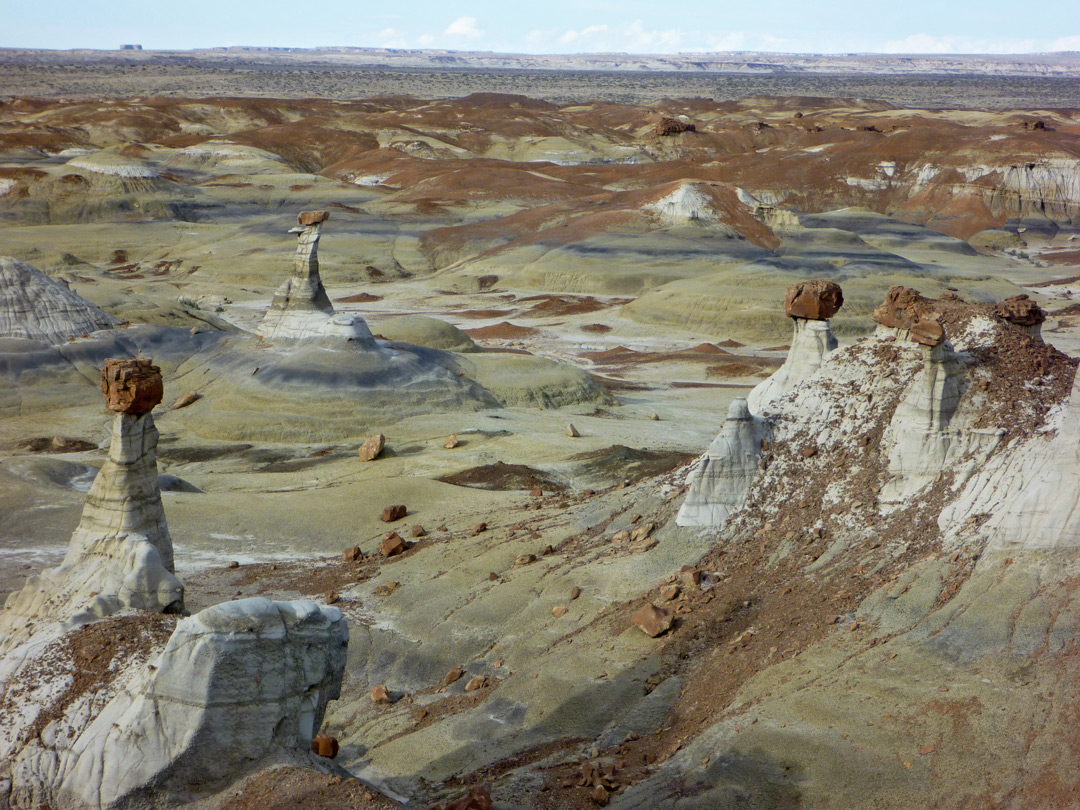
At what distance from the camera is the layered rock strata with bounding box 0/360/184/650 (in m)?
9.25

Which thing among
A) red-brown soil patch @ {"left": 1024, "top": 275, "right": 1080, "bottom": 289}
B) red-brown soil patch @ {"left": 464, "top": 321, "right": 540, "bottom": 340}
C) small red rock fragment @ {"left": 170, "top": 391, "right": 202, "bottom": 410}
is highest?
red-brown soil patch @ {"left": 1024, "top": 275, "right": 1080, "bottom": 289}

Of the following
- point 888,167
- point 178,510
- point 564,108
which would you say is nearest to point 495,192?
point 888,167

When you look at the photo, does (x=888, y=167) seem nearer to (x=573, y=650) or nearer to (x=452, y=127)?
(x=452, y=127)

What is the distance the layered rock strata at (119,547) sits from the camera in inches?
364

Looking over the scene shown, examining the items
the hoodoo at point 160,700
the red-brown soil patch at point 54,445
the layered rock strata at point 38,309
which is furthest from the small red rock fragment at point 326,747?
the layered rock strata at point 38,309

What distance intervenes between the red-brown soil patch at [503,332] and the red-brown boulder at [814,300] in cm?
2720

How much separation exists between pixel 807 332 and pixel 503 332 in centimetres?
2829

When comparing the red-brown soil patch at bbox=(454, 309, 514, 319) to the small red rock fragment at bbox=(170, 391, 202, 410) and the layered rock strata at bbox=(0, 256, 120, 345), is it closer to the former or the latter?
the layered rock strata at bbox=(0, 256, 120, 345)

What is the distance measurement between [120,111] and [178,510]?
10362 centimetres

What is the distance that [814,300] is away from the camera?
16078 millimetres

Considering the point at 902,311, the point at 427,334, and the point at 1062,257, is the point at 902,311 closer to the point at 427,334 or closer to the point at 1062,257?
the point at 427,334

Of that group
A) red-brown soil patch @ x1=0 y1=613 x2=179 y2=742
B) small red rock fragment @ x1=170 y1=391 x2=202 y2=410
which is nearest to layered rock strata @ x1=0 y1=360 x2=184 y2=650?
red-brown soil patch @ x1=0 y1=613 x2=179 y2=742

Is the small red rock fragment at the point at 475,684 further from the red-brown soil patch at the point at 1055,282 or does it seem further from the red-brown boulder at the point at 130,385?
the red-brown soil patch at the point at 1055,282

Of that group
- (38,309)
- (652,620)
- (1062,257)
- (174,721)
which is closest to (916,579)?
(652,620)
